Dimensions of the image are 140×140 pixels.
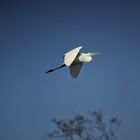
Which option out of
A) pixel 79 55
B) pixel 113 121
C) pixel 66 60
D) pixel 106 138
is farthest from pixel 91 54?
pixel 106 138

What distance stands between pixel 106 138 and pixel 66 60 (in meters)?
3.58

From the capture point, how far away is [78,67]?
175 centimetres

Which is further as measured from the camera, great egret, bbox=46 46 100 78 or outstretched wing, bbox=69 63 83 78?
outstretched wing, bbox=69 63 83 78

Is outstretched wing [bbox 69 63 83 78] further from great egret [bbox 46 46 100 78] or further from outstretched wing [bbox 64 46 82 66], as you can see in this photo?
outstretched wing [bbox 64 46 82 66]

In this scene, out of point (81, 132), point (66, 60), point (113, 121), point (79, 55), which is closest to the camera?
point (66, 60)

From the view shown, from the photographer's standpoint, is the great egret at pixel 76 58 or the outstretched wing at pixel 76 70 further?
the outstretched wing at pixel 76 70

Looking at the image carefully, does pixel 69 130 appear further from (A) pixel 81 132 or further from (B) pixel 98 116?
(B) pixel 98 116

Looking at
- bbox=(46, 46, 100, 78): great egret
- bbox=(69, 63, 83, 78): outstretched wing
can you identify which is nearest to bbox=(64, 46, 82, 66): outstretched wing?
bbox=(46, 46, 100, 78): great egret

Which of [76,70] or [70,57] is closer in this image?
[70,57]

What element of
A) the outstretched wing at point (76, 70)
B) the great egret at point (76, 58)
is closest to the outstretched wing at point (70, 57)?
the great egret at point (76, 58)

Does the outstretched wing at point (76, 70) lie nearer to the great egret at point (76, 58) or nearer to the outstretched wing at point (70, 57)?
the great egret at point (76, 58)

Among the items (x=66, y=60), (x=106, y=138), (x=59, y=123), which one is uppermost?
(x=59, y=123)

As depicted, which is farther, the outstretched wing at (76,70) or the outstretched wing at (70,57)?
the outstretched wing at (76,70)

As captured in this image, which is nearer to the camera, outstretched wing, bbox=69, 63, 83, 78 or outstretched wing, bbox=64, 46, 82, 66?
outstretched wing, bbox=64, 46, 82, 66
